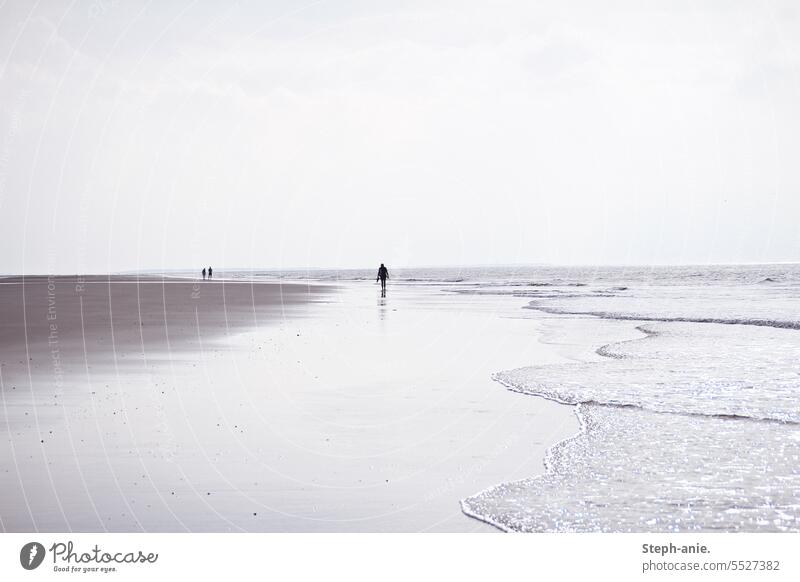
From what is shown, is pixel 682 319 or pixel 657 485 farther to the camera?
pixel 682 319

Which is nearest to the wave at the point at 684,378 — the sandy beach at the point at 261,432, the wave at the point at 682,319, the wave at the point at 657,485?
the sandy beach at the point at 261,432

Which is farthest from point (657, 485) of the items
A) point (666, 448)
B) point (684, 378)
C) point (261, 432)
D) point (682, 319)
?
point (682, 319)

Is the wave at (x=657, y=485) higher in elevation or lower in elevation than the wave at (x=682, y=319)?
higher

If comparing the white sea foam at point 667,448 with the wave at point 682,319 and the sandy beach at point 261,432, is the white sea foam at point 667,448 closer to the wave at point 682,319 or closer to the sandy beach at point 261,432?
the sandy beach at point 261,432

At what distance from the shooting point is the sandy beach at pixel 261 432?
19.3 feet

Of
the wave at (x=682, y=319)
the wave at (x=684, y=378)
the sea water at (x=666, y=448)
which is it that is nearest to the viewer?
the sea water at (x=666, y=448)

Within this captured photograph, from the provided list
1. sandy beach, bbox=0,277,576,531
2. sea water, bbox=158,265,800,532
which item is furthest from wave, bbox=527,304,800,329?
sandy beach, bbox=0,277,576,531

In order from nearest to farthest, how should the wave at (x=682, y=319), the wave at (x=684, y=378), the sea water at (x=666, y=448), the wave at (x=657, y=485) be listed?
the wave at (x=657, y=485), the sea water at (x=666, y=448), the wave at (x=684, y=378), the wave at (x=682, y=319)

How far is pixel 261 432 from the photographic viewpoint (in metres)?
8.42

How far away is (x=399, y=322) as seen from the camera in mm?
23969

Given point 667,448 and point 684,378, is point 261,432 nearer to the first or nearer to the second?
point 667,448

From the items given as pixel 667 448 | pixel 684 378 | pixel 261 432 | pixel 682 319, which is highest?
pixel 261 432
